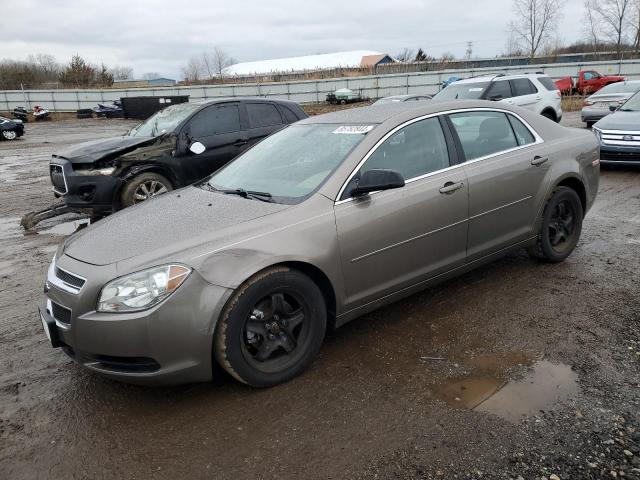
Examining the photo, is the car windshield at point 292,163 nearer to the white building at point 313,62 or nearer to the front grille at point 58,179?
the front grille at point 58,179

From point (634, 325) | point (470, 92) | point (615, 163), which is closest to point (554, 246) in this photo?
point (634, 325)

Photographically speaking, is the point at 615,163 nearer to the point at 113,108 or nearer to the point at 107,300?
the point at 107,300

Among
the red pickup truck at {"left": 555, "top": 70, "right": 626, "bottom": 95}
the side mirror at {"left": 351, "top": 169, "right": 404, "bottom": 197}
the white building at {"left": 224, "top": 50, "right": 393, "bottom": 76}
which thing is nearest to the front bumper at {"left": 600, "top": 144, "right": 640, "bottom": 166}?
the side mirror at {"left": 351, "top": 169, "right": 404, "bottom": 197}

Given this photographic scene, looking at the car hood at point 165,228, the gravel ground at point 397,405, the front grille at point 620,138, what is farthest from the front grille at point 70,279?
the front grille at point 620,138

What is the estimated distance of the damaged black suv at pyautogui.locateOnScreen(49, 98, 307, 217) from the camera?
7078 millimetres

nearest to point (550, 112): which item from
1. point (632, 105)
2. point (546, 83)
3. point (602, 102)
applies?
point (546, 83)

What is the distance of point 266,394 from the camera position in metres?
3.05

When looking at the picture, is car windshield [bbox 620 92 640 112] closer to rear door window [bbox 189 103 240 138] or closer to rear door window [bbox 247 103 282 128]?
rear door window [bbox 247 103 282 128]

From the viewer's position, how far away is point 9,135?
23797 millimetres

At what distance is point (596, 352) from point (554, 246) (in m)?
1.70

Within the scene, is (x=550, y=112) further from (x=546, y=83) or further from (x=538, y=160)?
(x=538, y=160)

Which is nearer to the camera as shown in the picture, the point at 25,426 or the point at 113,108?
the point at 25,426

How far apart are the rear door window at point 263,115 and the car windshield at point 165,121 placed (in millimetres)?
864

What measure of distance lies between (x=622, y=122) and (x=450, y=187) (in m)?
7.32
